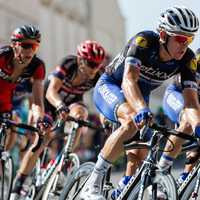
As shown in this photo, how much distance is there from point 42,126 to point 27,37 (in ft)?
3.44

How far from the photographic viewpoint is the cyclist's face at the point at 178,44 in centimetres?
665

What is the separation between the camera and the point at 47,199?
341 inches

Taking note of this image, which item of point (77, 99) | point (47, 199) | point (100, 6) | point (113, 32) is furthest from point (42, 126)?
point (113, 32)

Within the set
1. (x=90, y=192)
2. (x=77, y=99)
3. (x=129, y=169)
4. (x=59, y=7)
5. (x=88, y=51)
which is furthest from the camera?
(x=59, y=7)

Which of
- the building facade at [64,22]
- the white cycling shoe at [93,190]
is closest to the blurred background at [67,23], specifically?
the building facade at [64,22]

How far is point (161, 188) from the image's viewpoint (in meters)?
6.32

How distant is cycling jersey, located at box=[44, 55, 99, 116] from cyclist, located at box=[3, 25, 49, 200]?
0.62 m

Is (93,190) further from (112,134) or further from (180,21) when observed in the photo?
(180,21)

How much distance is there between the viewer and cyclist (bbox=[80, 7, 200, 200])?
662 centimetres

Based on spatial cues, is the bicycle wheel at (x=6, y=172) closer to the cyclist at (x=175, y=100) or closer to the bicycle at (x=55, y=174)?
the bicycle at (x=55, y=174)

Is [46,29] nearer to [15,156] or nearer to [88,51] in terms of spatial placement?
[15,156]

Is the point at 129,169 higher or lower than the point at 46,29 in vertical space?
lower

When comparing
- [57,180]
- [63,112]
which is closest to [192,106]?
[63,112]

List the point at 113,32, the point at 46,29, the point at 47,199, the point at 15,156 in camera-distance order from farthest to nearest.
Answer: the point at 113,32 → the point at 46,29 → the point at 15,156 → the point at 47,199
